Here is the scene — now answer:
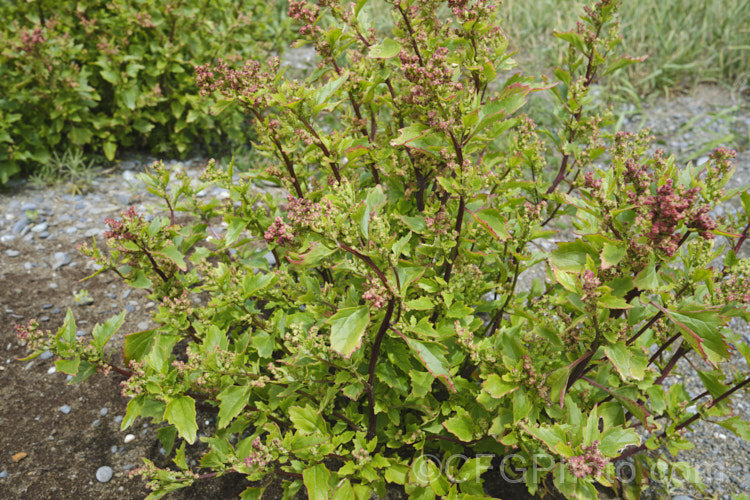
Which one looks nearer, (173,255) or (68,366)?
(68,366)

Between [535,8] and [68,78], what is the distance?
5.94 metres

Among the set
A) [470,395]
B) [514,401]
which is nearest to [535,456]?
[514,401]

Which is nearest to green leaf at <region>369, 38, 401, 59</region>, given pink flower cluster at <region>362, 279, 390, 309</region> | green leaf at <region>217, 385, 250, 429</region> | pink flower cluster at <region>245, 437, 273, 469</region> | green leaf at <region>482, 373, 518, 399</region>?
pink flower cluster at <region>362, 279, 390, 309</region>

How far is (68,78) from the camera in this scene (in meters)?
3.96

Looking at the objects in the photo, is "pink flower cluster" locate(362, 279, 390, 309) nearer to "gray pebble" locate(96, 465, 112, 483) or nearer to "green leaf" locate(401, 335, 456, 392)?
"green leaf" locate(401, 335, 456, 392)

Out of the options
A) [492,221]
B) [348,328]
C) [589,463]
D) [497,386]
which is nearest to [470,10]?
[492,221]

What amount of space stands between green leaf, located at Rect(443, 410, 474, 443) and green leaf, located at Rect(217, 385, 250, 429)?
75 centimetres

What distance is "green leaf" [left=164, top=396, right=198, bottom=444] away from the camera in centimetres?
177

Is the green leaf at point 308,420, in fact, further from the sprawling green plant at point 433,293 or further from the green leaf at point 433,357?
the green leaf at point 433,357

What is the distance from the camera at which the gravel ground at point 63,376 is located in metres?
2.44

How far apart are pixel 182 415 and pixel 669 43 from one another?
6.57 metres

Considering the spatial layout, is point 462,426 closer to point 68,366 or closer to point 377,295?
point 377,295

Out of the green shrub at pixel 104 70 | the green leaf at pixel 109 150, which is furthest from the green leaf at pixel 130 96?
the green leaf at pixel 109 150

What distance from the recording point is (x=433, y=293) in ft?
6.79
